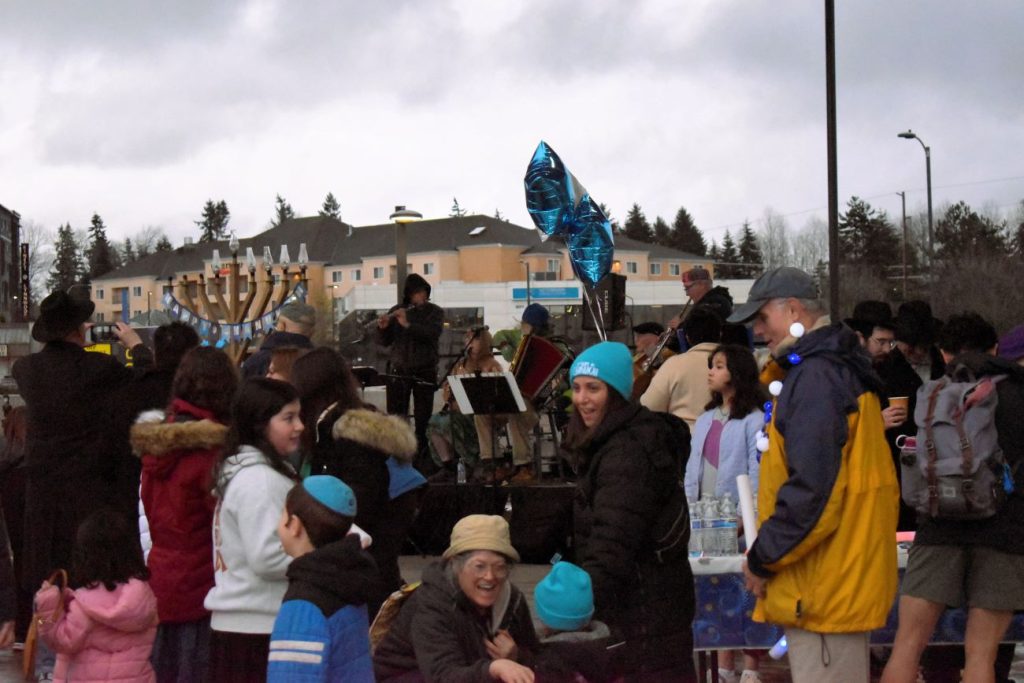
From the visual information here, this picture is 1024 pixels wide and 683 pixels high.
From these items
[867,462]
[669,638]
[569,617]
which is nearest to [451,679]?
[569,617]

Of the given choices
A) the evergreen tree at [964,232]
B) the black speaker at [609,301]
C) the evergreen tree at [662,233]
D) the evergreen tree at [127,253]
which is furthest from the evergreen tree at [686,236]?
the black speaker at [609,301]

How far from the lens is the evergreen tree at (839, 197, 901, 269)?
4222 inches

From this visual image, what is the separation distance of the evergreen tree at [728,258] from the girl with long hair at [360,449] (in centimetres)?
13520

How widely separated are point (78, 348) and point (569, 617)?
320 centimetres

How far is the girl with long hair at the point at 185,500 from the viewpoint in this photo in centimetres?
498

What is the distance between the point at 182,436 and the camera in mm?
4945

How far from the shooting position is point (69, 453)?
652 centimetres

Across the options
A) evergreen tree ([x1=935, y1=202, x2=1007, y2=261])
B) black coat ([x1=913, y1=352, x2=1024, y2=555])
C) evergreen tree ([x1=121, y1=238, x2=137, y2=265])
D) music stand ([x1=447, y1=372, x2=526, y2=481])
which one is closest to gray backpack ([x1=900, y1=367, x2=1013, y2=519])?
black coat ([x1=913, y1=352, x2=1024, y2=555])

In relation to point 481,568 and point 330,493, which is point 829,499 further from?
point 330,493

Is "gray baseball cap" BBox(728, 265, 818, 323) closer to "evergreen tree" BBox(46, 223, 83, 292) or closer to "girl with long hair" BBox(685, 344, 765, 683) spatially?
"girl with long hair" BBox(685, 344, 765, 683)

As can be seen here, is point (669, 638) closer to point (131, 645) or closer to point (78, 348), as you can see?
point (131, 645)

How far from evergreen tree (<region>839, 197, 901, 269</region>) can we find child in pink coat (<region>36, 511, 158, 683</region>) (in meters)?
102

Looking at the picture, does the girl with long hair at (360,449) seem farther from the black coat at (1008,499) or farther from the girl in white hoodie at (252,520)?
the black coat at (1008,499)

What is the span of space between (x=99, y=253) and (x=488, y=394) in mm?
161528
